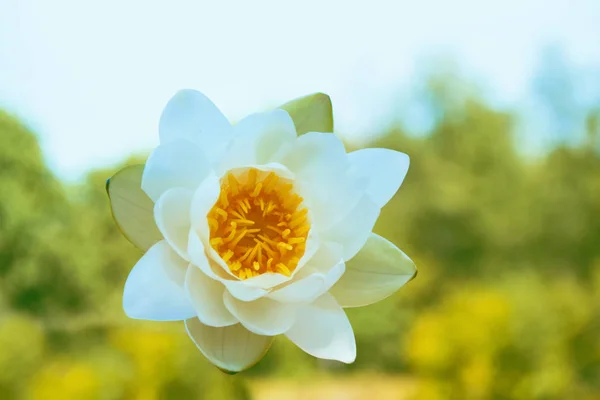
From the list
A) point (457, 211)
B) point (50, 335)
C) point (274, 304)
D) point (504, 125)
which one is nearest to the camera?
point (274, 304)

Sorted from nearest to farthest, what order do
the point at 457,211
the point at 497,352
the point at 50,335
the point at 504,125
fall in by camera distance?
the point at 50,335, the point at 497,352, the point at 457,211, the point at 504,125

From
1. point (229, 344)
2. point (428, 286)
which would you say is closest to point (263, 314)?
point (229, 344)

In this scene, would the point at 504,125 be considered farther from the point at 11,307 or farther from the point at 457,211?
the point at 11,307

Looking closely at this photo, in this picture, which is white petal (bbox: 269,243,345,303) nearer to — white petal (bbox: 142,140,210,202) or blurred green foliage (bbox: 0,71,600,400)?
white petal (bbox: 142,140,210,202)

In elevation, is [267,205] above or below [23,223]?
above

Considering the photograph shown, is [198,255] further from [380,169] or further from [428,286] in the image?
[428,286]

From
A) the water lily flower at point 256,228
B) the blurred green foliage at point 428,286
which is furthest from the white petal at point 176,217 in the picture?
the blurred green foliage at point 428,286

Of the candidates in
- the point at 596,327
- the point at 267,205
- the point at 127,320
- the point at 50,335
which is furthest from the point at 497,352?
the point at 267,205
